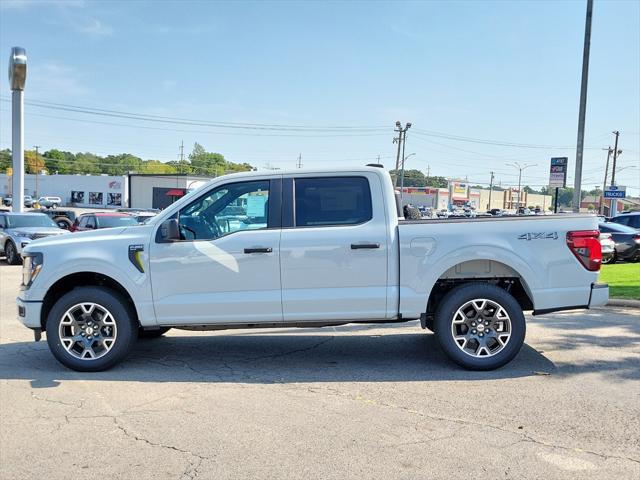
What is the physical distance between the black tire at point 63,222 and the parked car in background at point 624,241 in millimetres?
21498

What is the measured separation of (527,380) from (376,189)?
238 centimetres

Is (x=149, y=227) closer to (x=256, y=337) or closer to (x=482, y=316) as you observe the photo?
(x=256, y=337)

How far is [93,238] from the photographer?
19.5 feet

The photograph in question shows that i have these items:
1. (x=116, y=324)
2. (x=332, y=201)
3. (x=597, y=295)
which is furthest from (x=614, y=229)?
(x=116, y=324)

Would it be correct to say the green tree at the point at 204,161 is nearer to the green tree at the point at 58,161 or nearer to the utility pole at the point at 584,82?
the green tree at the point at 58,161

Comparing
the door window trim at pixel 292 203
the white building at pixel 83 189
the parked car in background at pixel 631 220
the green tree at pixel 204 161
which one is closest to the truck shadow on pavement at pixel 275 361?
the door window trim at pixel 292 203

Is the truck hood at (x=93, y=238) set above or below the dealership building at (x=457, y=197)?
below

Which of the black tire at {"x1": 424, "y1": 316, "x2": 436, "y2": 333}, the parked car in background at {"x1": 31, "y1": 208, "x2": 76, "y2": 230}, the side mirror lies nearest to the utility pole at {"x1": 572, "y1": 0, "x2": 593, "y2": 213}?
the black tire at {"x1": 424, "y1": 316, "x2": 436, "y2": 333}

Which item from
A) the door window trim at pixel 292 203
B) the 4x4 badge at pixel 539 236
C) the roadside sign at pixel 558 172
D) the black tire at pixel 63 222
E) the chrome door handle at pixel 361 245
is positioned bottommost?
the black tire at pixel 63 222

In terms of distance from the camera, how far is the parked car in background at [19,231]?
57.0 ft

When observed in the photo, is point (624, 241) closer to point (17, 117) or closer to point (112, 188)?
point (17, 117)

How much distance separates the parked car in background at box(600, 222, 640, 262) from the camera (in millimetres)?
18547

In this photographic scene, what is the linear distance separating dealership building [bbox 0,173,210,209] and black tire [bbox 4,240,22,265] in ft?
143

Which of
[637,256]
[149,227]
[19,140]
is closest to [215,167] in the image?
[19,140]
